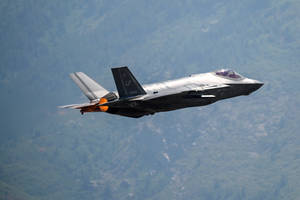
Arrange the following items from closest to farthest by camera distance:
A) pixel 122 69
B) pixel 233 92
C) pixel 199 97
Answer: pixel 122 69, pixel 199 97, pixel 233 92

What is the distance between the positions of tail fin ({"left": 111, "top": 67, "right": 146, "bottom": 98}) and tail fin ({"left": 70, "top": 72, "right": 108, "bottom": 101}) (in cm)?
497

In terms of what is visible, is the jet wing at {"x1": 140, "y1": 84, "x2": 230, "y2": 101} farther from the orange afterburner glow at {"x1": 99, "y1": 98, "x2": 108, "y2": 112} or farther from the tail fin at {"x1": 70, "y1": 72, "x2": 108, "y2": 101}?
the tail fin at {"x1": 70, "y1": 72, "x2": 108, "y2": 101}

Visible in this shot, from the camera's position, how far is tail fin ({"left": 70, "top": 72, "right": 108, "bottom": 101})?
168 feet

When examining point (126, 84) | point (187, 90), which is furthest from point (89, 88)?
point (187, 90)

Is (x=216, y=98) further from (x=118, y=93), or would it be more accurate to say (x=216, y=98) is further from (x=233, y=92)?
(x=118, y=93)

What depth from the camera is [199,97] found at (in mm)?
48938

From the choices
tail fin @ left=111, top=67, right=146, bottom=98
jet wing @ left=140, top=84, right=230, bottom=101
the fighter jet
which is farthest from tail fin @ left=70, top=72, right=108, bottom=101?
jet wing @ left=140, top=84, right=230, bottom=101

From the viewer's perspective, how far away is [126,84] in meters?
46.1

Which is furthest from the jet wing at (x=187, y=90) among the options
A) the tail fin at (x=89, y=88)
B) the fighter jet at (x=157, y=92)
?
the tail fin at (x=89, y=88)

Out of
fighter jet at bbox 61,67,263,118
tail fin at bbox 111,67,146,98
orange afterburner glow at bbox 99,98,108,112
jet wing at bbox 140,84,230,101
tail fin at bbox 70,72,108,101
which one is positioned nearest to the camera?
tail fin at bbox 111,67,146,98

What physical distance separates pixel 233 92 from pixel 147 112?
9623 mm

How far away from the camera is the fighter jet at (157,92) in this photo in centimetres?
4625

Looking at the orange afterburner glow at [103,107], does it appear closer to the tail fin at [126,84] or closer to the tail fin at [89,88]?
the tail fin at [126,84]

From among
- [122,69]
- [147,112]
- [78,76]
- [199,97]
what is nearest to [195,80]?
[199,97]
